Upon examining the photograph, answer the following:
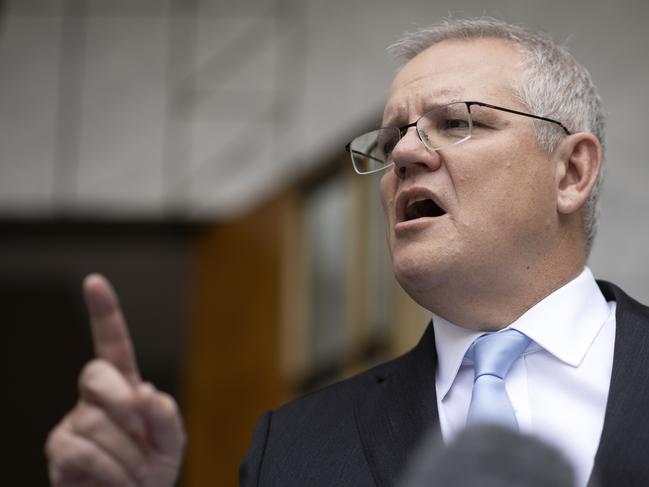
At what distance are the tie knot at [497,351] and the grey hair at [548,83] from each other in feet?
0.93

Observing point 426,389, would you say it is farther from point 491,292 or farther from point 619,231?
point 619,231

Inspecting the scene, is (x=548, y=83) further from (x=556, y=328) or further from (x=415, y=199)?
(x=556, y=328)

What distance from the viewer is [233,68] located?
18.4 feet

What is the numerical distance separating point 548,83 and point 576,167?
145 mm

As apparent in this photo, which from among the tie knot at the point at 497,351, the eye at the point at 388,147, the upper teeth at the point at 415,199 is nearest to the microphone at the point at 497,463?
the tie knot at the point at 497,351

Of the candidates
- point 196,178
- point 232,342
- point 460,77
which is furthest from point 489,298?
point 196,178

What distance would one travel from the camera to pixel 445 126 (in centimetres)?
183

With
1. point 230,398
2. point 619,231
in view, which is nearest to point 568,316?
point 619,231

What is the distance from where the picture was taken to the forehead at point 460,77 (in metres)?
1.85

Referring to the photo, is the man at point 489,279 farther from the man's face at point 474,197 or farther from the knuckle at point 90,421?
the knuckle at point 90,421

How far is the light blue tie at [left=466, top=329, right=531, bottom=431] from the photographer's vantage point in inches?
62.4

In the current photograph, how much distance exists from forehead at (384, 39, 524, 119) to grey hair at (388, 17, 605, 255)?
0.07ft

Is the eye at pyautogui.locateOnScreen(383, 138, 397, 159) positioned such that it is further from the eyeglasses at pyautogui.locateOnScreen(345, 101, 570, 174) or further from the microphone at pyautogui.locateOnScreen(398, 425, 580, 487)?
the microphone at pyautogui.locateOnScreen(398, 425, 580, 487)

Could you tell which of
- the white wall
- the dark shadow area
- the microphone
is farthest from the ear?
the dark shadow area
